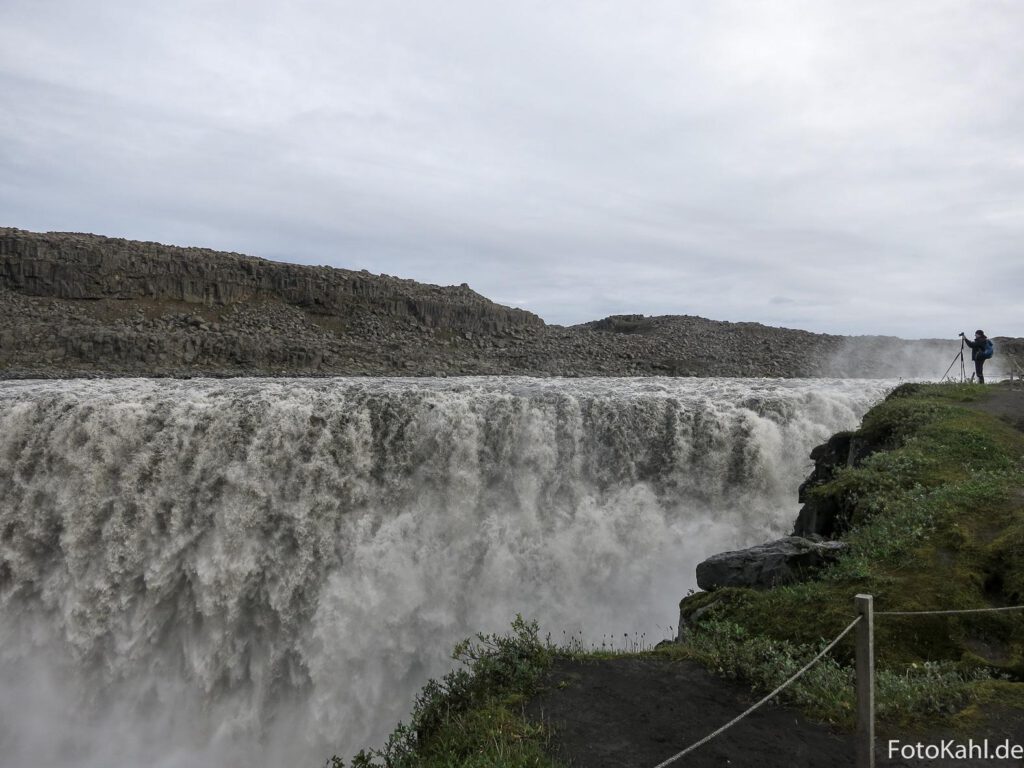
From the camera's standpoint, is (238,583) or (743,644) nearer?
(743,644)

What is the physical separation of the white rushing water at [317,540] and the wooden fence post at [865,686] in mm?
10372

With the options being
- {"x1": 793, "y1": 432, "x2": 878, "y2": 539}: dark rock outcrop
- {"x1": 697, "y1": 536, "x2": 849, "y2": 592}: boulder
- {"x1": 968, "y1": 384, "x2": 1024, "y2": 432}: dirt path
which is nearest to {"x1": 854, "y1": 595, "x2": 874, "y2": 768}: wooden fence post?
{"x1": 697, "y1": 536, "x2": 849, "y2": 592}: boulder

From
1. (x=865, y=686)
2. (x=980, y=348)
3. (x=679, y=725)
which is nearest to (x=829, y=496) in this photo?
(x=679, y=725)

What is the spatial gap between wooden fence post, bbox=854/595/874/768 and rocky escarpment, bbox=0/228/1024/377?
44960mm

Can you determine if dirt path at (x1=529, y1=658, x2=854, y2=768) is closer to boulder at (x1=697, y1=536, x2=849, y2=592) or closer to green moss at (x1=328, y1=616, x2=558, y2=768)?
green moss at (x1=328, y1=616, x2=558, y2=768)

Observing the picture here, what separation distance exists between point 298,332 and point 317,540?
43468 mm

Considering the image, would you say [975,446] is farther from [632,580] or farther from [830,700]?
[830,700]

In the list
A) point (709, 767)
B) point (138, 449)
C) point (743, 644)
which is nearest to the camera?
point (709, 767)

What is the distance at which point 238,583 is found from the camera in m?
16.2

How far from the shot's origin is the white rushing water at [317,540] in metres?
15.2

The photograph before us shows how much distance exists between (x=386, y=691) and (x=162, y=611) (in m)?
5.84

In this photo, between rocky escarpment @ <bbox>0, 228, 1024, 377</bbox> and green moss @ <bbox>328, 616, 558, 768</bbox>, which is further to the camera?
rocky escarpment @ <bbox>0, 228, 1024, 377</bbox>

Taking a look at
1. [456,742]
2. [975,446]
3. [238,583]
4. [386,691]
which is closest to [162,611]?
[238,583]

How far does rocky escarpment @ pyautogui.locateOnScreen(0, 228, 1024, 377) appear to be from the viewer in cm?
4697
